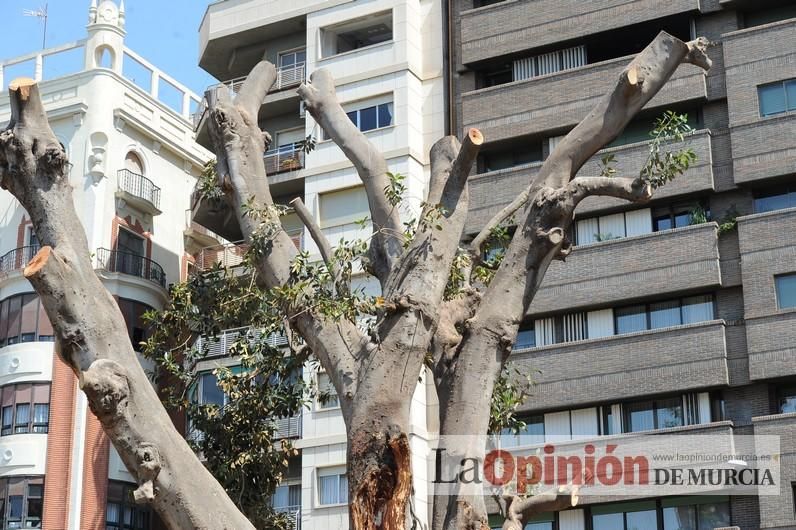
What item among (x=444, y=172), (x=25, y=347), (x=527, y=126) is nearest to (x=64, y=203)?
(x=444, y=172)

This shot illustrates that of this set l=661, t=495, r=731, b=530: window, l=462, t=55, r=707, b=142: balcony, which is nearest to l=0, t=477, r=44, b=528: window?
l=462, t=55, r=707, b=142: balcony

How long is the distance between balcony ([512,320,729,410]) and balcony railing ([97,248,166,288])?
1237cm

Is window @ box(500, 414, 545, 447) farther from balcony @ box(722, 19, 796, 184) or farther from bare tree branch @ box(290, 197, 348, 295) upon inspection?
bare tree branch @ box(290, 197, 348, 295)

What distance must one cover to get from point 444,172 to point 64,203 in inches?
161

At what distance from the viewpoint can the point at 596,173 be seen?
107 feet

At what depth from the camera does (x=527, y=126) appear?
34.1 m

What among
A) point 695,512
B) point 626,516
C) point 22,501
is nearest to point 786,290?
point 695,512

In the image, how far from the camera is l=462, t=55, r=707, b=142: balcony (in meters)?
Answer: 32.4

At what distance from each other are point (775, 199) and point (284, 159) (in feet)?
45.5

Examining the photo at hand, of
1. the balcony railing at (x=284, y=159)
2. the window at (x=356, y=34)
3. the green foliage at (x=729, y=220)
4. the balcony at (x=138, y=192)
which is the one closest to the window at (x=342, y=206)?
the balcony railing at (x=284, y=159)

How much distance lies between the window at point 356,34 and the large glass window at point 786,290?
13.3 meters

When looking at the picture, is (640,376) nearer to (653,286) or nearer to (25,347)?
(653,286)

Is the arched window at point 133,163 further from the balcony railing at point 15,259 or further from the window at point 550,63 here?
the window at point 550,63

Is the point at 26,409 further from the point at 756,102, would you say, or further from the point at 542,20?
the point at 756,102
